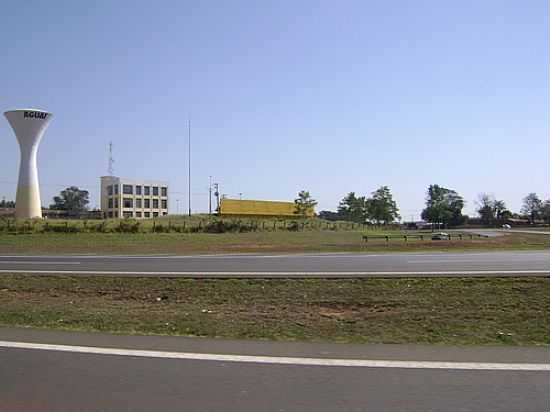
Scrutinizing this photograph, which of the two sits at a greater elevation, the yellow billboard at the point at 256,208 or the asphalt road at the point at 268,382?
the yellow billboard at the point at 256,208

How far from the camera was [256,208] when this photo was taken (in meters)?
102

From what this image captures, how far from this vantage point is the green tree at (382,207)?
117625mm

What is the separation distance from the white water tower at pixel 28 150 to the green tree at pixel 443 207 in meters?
89.6

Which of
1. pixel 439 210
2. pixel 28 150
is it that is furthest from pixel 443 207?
pixel 28 150

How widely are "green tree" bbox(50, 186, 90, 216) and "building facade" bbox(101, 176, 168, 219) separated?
32.9 meters

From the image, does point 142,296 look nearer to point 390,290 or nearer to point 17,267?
point 390,290

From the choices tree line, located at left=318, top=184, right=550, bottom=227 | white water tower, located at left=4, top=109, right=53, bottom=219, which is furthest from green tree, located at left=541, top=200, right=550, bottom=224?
white water tower, located at left=4, top=109, right=53, bottom=219

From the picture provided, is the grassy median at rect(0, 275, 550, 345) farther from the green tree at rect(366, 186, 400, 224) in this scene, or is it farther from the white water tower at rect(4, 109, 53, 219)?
the green tree at rect(366, 186, 400, 224)

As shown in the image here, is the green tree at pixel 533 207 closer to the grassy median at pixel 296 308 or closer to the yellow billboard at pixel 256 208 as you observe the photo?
the yellow billboard at pixel 256 208

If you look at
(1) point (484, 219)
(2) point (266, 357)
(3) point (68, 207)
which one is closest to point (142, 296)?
(2) point (266, 357)

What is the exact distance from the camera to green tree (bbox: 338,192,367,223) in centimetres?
12400

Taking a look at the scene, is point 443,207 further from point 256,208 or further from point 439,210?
point 256,208

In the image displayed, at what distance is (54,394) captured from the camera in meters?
5.41

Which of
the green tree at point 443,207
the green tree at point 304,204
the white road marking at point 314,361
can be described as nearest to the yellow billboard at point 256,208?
the green tree at point 304,204
